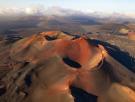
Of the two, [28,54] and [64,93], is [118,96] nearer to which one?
[64,93]

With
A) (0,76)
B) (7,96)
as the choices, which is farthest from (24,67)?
(7,96)

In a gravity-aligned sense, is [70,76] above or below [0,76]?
above

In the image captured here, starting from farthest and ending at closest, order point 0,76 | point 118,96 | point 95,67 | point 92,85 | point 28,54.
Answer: point 28,54
point 0,76
point 95,67
point 92,85
point 118,96

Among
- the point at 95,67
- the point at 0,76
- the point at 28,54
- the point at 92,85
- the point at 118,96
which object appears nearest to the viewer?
the point at 118,96

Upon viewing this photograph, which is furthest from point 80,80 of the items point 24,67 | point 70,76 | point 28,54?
point 28,54

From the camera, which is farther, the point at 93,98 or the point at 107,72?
the point at 107,72

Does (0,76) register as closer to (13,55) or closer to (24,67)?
(24,67)
